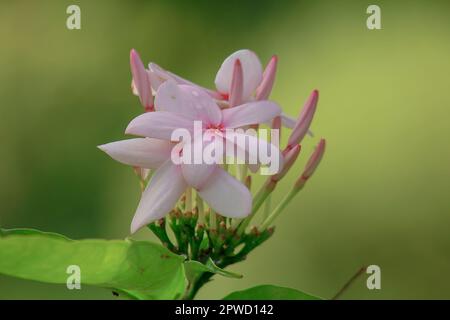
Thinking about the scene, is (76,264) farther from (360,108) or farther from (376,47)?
(376,47)

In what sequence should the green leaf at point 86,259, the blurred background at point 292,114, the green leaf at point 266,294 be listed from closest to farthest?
the green leaf at point 86,259 < the green leaf at point 266,294 < the blurred background at point 292,114

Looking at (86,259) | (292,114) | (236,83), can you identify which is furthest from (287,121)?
(292,114)

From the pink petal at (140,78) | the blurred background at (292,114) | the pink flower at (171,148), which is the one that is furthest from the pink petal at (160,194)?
the blurred background at (292,114)

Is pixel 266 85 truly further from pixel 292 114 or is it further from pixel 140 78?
pixel 292 114

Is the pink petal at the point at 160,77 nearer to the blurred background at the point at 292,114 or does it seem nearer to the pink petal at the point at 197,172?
the pink petal at the point at 197,172

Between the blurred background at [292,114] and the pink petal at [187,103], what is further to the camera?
the blurred background at [292,114]
